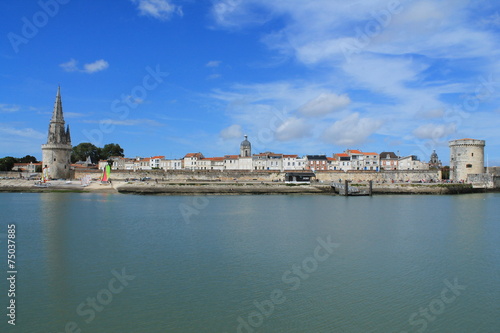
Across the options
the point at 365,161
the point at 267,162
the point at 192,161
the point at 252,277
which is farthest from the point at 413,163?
the point at 252,277

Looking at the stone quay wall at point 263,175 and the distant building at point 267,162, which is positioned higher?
the distant building at point 267,162

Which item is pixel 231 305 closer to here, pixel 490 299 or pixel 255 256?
pixel 255 256

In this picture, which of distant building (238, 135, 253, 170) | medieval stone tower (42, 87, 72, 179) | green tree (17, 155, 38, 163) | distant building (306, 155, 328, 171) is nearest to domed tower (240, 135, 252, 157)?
distant building (238, 135, 253, 170)

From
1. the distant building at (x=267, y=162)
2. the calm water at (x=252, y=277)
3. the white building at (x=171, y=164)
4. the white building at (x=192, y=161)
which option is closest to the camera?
the calm water at (x=252, y=277)

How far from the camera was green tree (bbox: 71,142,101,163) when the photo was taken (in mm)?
81562

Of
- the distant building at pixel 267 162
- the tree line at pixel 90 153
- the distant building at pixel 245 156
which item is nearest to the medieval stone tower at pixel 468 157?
the distant building at pixel 267 162

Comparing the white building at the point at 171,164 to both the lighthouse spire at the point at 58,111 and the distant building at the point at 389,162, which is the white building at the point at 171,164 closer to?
the lighthouse spire at the point at 58,111

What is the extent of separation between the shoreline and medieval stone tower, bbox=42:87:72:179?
6178 mm

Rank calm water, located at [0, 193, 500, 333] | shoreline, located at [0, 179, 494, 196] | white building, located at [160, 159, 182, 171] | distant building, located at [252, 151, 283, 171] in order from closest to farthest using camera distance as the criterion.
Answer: calm water, located at [0, 193, 500, 333], shoreline, located at [0, 179, 494, 196], distant building, located at [252, 151, 283, 171], white building, located at [160, 159, 182, 171]

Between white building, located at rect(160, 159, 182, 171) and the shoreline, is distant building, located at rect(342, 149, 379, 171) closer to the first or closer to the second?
the shoreline

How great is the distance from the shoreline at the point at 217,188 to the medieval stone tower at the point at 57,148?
6.18 metres

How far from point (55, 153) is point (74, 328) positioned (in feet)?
163

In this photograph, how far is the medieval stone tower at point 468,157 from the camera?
48438mm

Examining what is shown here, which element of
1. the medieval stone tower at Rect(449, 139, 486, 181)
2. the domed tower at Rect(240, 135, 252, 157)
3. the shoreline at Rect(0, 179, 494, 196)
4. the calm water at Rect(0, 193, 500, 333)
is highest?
the domed tower at Rect(240, 135, 252, 157)
